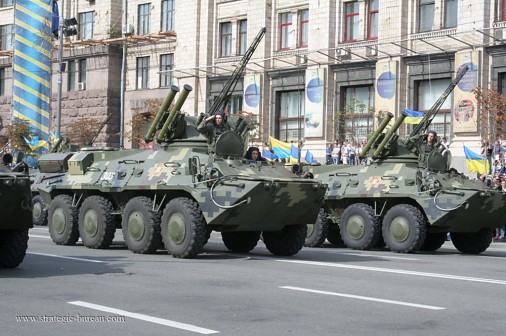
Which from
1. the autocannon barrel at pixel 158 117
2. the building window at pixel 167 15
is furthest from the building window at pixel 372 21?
the autocannon barrel at pixel 158 117

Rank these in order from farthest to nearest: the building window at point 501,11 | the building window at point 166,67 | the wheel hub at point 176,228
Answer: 1. the building window at point 166,67
2. the building window at point 501,11
3. the wheel hub at point 176,228

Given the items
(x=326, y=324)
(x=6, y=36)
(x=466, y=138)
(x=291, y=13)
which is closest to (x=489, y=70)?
(x=466, y=138)

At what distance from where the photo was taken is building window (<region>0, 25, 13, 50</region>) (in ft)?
189

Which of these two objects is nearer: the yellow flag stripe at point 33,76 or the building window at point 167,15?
the yellow flag stripe at point 33,76

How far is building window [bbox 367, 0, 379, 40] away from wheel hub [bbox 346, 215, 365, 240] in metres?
19.6

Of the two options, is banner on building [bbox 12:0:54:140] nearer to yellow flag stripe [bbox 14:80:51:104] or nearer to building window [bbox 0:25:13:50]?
yellow flag stripe [bbox 14:80:51:104]

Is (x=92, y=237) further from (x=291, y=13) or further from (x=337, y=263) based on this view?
(x=291, y=13)

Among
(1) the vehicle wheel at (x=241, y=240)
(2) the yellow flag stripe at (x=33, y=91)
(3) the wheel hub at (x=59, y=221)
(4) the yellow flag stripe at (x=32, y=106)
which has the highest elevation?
(2) the yellow flag stripe at (x=33, y=91)

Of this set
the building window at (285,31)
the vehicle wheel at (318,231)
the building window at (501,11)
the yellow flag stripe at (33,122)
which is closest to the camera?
the vehicle wheel at (318,231)

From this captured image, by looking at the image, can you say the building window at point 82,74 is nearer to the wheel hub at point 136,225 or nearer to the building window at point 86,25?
the building window at point 86,25

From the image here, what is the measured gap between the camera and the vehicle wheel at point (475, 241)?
21109mm

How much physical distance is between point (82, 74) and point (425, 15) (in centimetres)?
2202

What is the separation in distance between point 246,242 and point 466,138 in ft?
61.6

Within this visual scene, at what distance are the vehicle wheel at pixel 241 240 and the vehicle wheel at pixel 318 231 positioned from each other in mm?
3441
